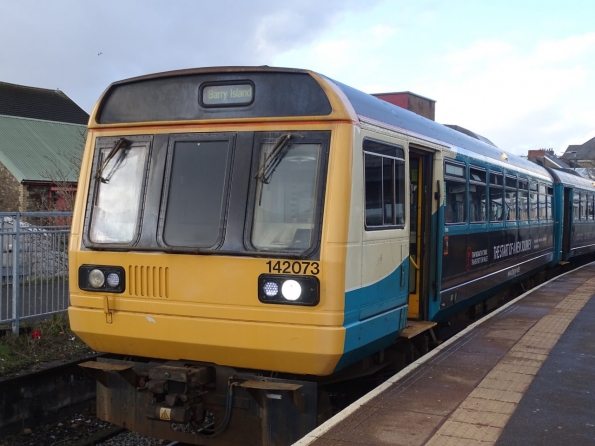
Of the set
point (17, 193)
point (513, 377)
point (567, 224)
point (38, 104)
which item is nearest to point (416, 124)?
point (513, 377)

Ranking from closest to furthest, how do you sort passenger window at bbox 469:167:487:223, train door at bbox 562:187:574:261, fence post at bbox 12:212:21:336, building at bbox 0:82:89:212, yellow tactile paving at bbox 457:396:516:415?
yellow tactile paving at bbox 457:396:516:415 → fence post at bbox 12:212:21:336 → passenger window at bbox 469:167:487:223 → train door at bbox 562:187:574:261 → building at bbox 0:82:89:212

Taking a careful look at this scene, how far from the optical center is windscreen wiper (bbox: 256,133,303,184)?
517 centimetres

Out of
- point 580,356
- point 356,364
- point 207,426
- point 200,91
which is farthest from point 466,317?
point 200,91

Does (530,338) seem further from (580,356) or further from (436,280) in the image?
(436,280)

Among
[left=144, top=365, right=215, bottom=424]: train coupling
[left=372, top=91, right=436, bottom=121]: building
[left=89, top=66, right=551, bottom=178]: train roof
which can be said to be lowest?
Result: [left=144, top=365, right=215, bottom=424]: train coupling

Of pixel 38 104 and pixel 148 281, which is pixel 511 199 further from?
pixel 38 104

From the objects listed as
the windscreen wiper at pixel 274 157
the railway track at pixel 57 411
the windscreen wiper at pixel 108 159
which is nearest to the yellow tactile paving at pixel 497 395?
the railway track at pixel 57 411

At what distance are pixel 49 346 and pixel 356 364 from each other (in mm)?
4170

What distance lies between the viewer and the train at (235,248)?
5.02 metres

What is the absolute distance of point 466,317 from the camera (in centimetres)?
1084

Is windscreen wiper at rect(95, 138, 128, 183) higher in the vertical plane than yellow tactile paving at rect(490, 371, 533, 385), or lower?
higher

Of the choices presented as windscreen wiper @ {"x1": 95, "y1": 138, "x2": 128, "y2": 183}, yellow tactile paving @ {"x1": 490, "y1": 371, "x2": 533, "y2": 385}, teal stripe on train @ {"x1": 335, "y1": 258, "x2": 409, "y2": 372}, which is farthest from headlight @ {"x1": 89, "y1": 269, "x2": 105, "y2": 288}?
yellow tactile paving @ {"x1": 490, "y1": 371, "x2": 533, "y2": 385}

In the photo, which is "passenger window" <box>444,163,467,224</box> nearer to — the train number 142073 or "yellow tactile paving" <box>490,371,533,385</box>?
"yellow tactile paving" <box>490,371,533,385</box>

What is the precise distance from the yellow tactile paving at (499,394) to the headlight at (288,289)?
51.5 inches
